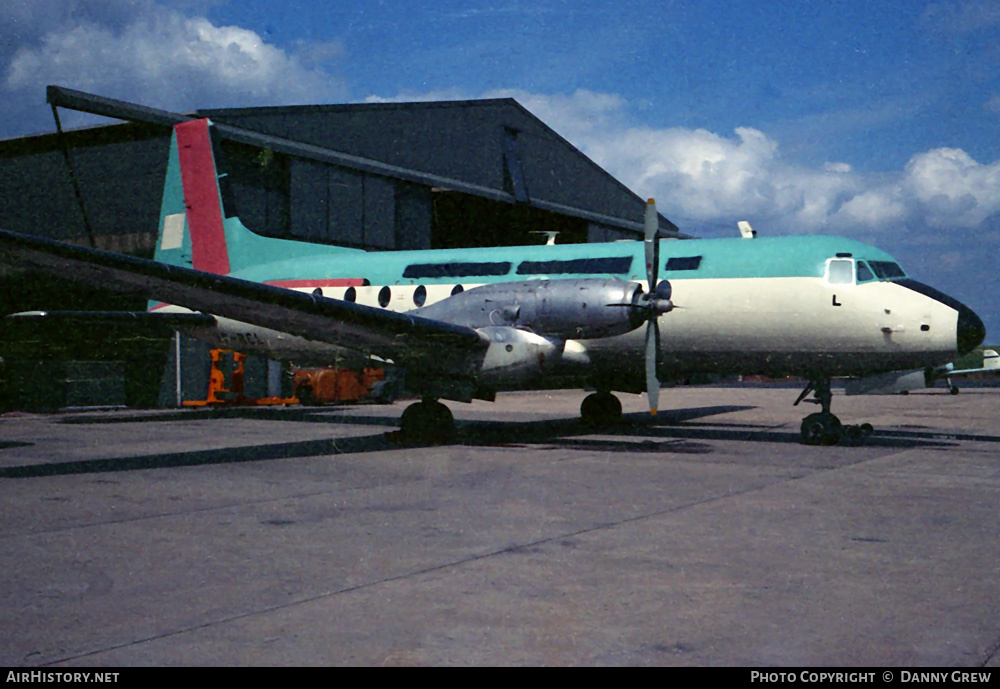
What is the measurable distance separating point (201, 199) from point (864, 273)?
50.3 ft

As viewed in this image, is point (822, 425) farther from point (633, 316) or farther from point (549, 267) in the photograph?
point (549, 267)

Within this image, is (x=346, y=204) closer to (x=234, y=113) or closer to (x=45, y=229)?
(x=234, y=113)

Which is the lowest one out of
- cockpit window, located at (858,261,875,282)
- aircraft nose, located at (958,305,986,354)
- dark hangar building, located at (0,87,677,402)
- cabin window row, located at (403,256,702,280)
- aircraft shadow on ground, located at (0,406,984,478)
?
aircraft shadow on ground, located at (0,406,984,478)

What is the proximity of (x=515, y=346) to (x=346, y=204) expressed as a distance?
19.8 meters

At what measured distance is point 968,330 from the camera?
1366 cm

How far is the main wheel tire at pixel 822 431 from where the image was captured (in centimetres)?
1505

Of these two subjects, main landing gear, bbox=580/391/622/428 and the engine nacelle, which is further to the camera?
main landing gear, bbox=580/391/622/428

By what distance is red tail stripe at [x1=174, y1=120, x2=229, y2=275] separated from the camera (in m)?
20.9

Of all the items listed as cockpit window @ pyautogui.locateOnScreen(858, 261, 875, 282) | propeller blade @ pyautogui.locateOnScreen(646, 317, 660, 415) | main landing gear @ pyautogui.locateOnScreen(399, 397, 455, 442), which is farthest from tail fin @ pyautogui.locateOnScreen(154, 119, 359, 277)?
cockpit window @ pyautogui.locateOnScreen(858, 261, 875, 282)

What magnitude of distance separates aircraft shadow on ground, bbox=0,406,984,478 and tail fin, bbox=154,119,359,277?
4.49 meters

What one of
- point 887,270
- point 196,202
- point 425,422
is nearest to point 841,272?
point 887,270

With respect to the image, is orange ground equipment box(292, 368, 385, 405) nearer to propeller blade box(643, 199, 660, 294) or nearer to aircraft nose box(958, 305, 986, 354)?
propeller blade box(643, 199, 660, 294)

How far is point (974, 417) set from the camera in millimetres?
24594
